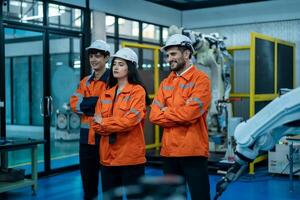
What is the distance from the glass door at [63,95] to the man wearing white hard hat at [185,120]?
452 centimetres

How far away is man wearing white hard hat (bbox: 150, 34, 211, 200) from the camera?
109 inches

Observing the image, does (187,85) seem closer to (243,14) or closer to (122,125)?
(122,125)

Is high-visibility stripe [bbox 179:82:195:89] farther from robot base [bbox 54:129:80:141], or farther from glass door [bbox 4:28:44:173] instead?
glass door [bbox 4:28:44:173]

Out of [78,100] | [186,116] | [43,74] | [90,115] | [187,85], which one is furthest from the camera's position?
[43,74]

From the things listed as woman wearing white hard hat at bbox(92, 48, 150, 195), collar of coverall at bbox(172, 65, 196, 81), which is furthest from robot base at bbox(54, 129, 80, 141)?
collar of coverall at bbox(172, 65, 196, 81)

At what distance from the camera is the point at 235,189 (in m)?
4.99

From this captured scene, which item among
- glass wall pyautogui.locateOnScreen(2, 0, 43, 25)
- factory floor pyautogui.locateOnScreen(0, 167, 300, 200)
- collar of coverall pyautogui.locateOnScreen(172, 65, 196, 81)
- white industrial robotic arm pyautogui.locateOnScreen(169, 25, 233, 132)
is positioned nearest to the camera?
collar of coverall pyautogui.locateOnScreen(172, 65, 196, 81)

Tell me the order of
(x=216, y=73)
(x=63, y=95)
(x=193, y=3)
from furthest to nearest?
(x=193, y=3), (x=63, y=95), (x=216, y=73)

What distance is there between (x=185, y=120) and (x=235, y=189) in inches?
101

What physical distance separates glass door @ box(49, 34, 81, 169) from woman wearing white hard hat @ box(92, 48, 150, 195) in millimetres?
4342

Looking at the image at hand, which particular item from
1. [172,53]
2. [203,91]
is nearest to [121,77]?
[172,53]

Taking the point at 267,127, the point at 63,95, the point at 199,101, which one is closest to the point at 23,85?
the point at 63,95

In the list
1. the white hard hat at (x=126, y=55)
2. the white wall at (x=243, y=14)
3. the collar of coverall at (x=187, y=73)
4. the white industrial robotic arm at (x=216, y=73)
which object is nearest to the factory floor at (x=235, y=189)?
the white industrial robotic arm at (x=216, y=73)

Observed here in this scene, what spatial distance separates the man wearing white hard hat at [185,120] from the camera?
2.76 metres
